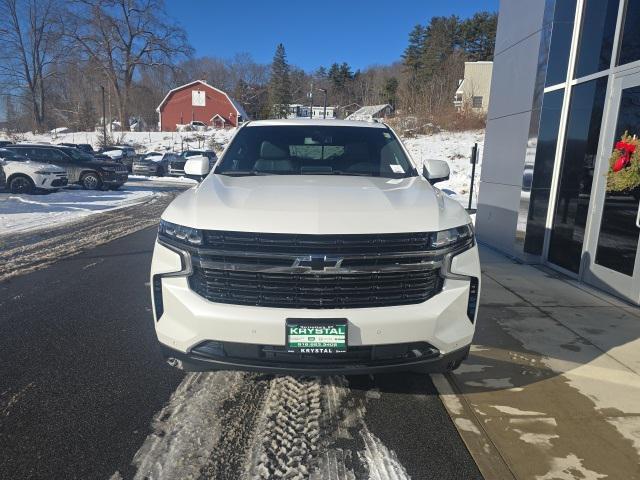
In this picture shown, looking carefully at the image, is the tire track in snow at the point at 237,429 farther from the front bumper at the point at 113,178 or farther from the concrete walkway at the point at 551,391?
the front bumper at the point at 113,178

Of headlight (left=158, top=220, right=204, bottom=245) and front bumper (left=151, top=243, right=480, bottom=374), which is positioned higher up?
headlight (left=158, top=220, right=204, bottom=245)

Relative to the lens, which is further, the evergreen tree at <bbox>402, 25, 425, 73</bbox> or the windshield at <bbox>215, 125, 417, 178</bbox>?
the evergreen tree at <bbox>402, 25, 425, 73</bbox>

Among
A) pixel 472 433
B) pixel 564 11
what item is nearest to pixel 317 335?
pixel 472 433

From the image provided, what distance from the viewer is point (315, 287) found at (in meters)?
2.38

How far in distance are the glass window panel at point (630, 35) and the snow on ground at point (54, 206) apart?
1048cm

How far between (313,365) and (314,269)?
0.52 meters

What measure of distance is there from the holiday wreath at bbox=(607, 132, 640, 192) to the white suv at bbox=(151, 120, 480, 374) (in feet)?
10.6

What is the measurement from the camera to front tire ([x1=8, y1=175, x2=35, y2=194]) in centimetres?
1395

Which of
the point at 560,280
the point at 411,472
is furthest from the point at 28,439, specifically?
the point at 560,280

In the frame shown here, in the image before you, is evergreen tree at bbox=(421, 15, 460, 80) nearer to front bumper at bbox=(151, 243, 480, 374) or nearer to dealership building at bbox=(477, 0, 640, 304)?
dealership building at bbox=(477, 0, 640, 304)

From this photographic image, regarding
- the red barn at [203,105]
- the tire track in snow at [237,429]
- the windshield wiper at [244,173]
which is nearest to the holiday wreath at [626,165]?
the windshield wiper at [244,173]

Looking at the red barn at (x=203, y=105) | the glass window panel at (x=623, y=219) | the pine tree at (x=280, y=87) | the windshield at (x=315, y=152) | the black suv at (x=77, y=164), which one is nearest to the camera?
the windshield at (x=315, y=152)

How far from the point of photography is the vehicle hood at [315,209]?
94.0 inches

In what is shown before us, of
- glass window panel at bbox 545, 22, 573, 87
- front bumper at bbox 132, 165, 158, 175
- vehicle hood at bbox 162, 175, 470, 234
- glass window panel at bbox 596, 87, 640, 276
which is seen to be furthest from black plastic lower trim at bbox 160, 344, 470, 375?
front bumper at bbox 132, 165, 158, 175
